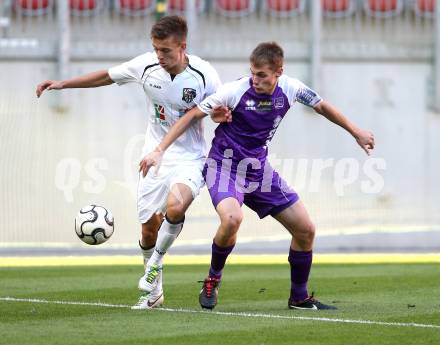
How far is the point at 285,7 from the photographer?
21125 millimetres

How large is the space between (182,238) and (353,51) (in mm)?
4861

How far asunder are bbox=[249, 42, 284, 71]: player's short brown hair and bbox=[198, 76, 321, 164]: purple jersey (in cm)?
28

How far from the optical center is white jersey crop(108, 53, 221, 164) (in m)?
8.55

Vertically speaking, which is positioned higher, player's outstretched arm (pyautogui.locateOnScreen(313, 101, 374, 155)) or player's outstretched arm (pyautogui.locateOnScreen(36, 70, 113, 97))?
player's outstretched arm (pyautogui.locateOnScreen(36, 70, 113, 97))

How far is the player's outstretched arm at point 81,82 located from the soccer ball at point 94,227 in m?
1.04

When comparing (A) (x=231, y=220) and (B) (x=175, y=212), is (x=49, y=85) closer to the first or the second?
(B) (x=175, y=212)

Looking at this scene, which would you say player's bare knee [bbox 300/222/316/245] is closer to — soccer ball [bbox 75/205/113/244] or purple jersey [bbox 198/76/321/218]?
purple jersey [bbox 198/76/321/218]

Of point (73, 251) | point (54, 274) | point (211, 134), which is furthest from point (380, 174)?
point (54, 274)

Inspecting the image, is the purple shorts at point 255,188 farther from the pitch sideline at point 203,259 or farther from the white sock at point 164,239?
the pitch sideline at point 203,259

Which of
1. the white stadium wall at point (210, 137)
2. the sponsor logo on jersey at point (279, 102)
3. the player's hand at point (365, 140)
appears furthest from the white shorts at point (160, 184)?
the white stadium wall at point (210, 137)

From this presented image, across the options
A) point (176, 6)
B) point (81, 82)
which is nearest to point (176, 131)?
point (81, 82)

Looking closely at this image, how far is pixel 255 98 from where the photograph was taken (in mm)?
8273

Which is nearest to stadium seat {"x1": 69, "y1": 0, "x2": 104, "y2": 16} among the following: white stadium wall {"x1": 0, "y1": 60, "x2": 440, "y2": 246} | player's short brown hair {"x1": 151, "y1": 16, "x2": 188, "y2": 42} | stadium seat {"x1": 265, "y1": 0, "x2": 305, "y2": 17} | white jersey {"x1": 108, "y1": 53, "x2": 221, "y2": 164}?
white stadium wall {"x1": 0, "y1": 60, "x2": 440, "y2": 246}

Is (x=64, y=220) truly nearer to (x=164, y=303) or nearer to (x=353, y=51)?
(x=353, y=51)
